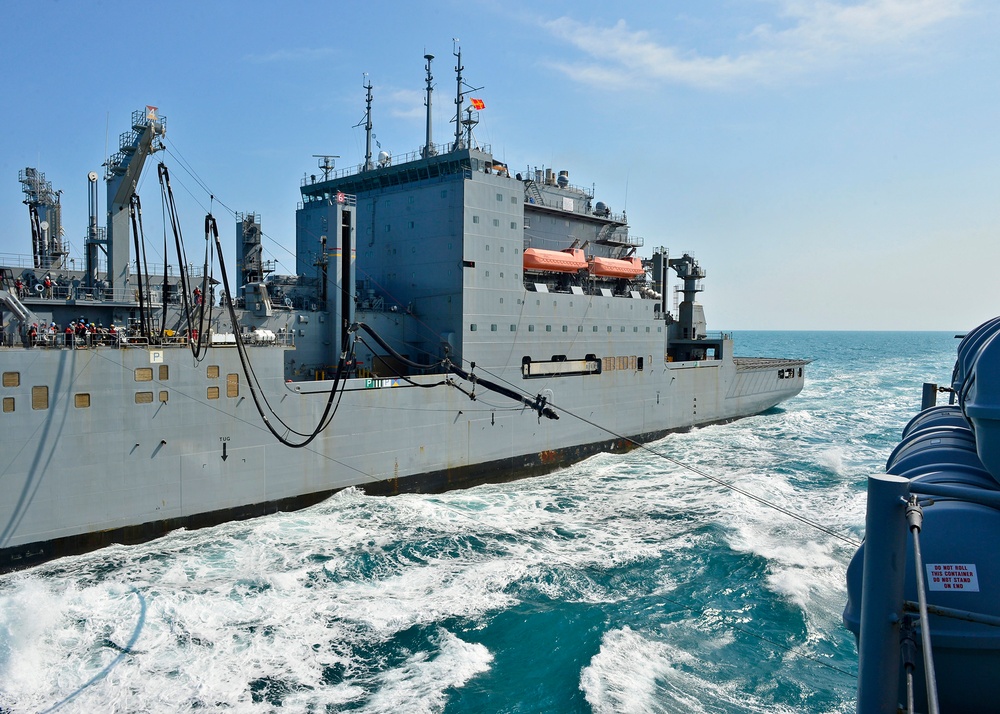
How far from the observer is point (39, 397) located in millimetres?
13422

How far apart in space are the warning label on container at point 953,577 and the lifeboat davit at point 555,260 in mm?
20489

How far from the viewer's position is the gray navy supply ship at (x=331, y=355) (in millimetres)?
13906

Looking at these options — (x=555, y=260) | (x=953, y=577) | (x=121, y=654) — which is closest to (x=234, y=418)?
(x=121, y=654)

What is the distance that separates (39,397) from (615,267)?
68.5ft

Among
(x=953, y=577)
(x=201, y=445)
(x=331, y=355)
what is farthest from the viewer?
(x=331, y=355)

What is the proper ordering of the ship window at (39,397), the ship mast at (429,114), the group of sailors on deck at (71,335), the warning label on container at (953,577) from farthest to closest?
the ship mast at (429,114), the group of sailors on deck at (71,335), the ship window at (39,397), the warning label on container at (953,577)

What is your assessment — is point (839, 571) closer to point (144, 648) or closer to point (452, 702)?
point (452, 702)

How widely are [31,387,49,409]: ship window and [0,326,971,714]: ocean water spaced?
338cm

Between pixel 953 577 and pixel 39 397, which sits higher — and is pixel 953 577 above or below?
below

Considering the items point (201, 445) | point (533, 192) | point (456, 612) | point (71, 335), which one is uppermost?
point (533, 192)

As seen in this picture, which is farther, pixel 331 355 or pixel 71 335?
pixel 331 355

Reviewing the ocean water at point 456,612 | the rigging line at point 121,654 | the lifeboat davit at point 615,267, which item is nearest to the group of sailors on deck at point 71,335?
the ocean water at point 456,612

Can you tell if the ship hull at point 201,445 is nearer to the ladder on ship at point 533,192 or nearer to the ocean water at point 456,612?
the ocean water at point 456,612

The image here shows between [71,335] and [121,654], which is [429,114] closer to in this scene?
[71,335]
